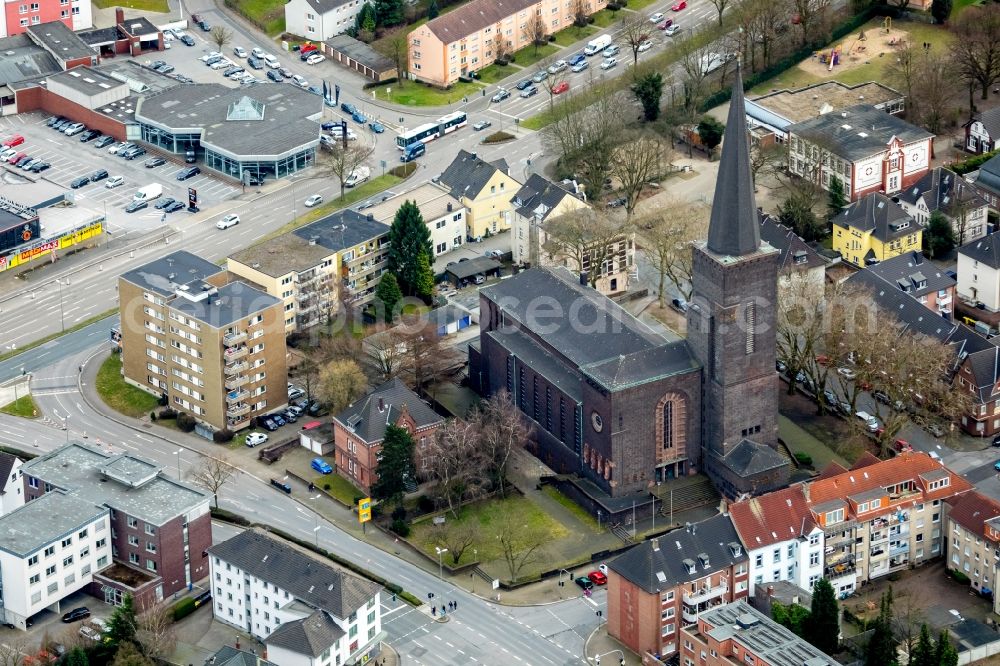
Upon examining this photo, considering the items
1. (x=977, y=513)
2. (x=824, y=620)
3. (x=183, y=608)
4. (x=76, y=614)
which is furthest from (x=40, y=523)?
(x=977, y=513)

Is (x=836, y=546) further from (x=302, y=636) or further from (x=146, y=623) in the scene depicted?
(x=146, y=623)

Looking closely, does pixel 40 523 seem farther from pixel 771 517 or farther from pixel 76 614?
pixel 771 517

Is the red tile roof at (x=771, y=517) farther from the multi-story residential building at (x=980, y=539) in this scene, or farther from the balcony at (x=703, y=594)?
the multi-story residential building at (x=980, y=539)

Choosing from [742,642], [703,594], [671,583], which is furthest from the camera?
[703,594]

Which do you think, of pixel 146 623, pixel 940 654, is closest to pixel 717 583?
pixel 940 654

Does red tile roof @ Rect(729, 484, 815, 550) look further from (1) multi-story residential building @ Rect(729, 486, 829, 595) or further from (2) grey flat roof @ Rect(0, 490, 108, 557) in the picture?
(2) grey flat roof @ Rect(0, 490, 108, 557)

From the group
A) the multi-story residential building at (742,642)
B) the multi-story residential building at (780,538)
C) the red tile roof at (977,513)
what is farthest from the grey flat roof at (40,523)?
the red tile roof at (977,513)

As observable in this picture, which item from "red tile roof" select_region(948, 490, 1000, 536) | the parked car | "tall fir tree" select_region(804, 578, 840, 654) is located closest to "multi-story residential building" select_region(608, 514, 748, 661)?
"tall fir tree" select_region(804, 578, 840, 654)
